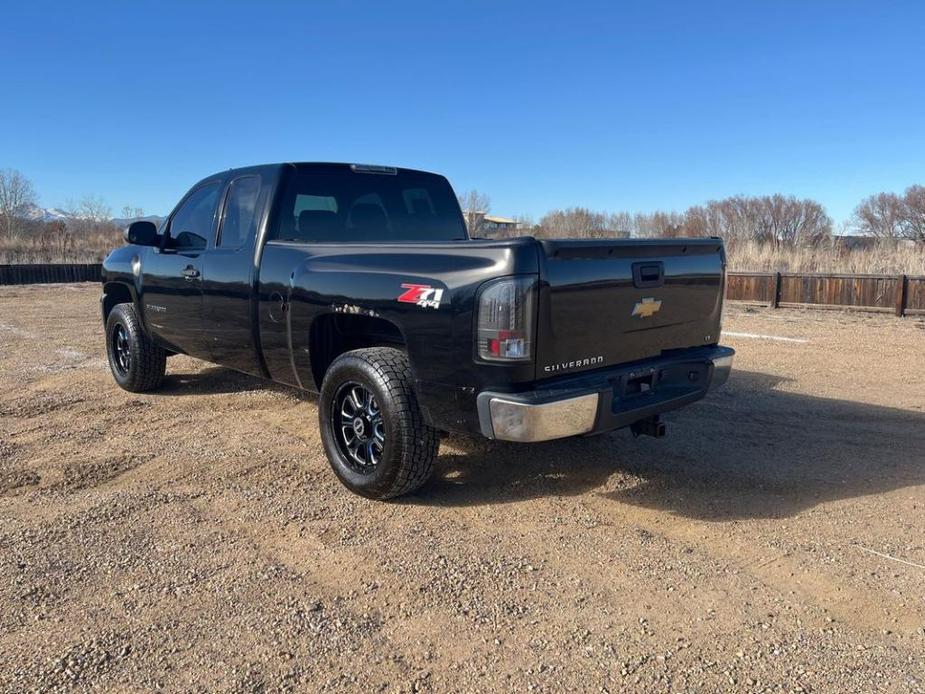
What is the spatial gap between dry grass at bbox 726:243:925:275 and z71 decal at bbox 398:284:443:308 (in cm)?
1678

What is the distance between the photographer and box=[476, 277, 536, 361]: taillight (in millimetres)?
3207

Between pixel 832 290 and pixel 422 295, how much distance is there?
45.1 feet

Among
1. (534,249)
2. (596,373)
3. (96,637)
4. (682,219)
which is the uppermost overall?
(682,219)

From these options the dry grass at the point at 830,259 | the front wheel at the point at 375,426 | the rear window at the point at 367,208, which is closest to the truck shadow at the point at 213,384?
the rear window at the point at 367,208

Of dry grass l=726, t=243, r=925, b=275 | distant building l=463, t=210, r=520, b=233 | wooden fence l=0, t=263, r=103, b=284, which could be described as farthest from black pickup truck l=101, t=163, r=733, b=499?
wooden fence l=0, t=263, r=103, b=284

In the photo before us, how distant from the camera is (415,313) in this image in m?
3.57

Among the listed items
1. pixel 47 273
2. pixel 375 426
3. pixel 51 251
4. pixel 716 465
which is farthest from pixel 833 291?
pixel 51 251

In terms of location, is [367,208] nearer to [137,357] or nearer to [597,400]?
[597,400]

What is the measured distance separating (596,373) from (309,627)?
1845 millimetres

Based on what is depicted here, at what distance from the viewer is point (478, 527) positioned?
364 centimetres

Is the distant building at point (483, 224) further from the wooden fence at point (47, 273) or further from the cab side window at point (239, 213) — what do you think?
the wooden fence at point (47, 273)

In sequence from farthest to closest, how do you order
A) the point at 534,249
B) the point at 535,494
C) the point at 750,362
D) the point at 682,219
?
the point at 682,219
the point at 750,362
the point at 535,494
the point at 534,249

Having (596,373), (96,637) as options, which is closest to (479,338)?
(596,373)

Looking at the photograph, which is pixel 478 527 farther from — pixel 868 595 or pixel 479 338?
pixel 868 595
